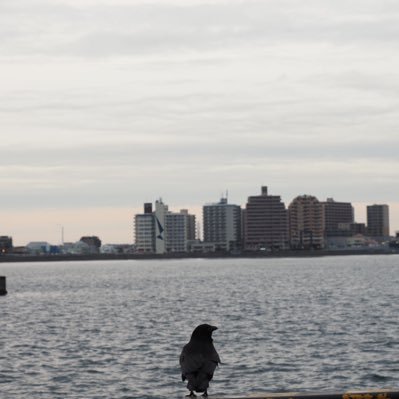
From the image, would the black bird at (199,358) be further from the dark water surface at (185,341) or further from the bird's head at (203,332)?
the dark water surface at (185,341)

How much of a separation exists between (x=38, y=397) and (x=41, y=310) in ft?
236

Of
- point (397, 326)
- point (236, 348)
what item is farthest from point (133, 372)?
point (397, 326)

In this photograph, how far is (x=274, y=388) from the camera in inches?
1873

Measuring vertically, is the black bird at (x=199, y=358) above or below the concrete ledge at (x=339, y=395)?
above

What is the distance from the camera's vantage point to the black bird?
20.0m

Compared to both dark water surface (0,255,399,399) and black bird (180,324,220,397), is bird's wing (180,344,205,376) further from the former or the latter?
dark water surface (0,255,399,399)

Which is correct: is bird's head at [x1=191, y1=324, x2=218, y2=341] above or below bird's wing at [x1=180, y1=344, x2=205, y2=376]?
above

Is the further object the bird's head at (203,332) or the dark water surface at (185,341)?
the dark water surface at (185,341)

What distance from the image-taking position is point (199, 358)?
2003 centimetres

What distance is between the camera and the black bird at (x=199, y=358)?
20.0 m

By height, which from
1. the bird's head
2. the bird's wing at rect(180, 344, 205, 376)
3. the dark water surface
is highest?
the bird's head

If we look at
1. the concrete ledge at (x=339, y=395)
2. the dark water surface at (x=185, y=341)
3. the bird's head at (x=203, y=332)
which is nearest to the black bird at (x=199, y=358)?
the bird's head at (x=203, y=332)

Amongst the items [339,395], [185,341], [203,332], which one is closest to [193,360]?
[203,332]

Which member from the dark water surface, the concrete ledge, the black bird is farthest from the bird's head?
the dark water surface
